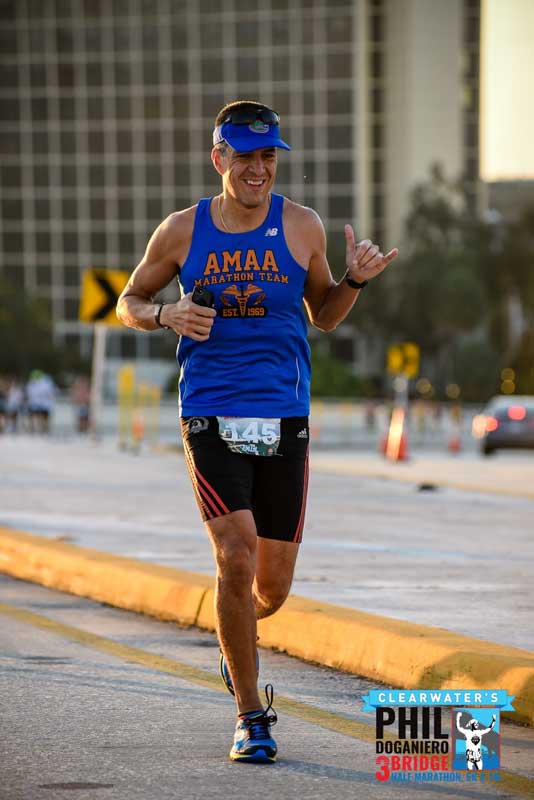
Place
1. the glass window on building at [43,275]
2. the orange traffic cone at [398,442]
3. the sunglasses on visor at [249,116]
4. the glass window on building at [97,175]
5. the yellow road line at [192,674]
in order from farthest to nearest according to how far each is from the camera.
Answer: the glass window on building at [43,275] < the glass window on building at [97,175] < the orange traffic cone at [398,442] < the sunglasses on visor at [249,116] < the yellow road line at [192,674]

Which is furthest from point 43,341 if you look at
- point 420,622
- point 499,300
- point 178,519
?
point 420,622

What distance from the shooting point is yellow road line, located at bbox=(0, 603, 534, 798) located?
527 cm

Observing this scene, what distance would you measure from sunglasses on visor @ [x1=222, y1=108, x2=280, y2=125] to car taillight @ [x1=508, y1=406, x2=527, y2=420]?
31659mm

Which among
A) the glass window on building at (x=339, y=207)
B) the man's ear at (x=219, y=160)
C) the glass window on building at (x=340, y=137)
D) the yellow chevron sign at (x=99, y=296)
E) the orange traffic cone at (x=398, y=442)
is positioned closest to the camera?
the man's ear at (x=219, y=160)

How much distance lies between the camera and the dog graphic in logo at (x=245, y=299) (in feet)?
18.7

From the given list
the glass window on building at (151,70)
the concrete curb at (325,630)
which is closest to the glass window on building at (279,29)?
the glass window on building at (151,70)

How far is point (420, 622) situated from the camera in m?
8.10

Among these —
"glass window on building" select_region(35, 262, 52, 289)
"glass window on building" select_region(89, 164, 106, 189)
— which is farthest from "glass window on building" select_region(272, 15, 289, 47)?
"glass window on building" select_region(35, 262, 52, 289)

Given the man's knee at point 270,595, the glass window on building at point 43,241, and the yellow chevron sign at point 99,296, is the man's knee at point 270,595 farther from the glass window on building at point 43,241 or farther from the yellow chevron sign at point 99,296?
the glass window on building at point 43,241

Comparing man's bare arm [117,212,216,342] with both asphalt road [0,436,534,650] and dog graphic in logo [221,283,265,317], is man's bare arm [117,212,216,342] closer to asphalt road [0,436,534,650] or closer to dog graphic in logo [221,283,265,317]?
dog graphic in logo [221,283,265,317]

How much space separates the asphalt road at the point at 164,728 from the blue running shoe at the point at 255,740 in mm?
46

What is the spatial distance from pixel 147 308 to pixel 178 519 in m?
8.80

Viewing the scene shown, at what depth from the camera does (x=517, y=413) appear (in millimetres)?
37344

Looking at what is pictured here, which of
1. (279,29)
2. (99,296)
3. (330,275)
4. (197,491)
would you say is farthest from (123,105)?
(197,491)
